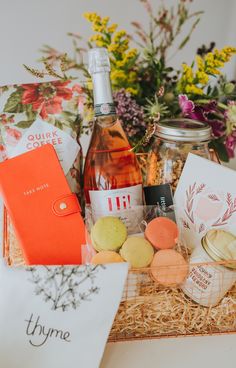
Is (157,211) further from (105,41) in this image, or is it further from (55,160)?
(105,41)

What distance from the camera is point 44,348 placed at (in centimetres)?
54

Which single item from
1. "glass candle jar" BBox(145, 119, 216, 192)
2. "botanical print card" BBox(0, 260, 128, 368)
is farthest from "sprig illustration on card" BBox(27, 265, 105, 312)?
"glass candle jar" BBox(145, 119, 216, 192)

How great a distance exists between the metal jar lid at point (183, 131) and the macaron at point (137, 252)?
0.79 feet

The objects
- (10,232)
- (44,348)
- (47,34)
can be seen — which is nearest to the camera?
(44,348)

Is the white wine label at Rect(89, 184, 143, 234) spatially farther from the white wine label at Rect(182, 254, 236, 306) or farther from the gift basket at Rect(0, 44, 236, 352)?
the white wine label at Rect(182, 254, 236, 306)

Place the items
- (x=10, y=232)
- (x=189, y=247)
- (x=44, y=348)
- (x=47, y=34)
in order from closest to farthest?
(x=44, y=348) → (x=189, y=247) → (x=10, y=232) → (x=47, y=34)

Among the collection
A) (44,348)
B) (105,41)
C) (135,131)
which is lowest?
(44,348)

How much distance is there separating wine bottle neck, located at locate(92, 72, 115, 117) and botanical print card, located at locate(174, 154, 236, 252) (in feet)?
0.65

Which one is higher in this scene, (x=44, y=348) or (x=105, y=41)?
(x=105, y=41)

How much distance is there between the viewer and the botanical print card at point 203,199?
70 centimetres

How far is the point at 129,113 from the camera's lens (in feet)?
3.00

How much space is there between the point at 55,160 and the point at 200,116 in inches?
14.9

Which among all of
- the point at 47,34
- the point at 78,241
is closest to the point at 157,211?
the point at 78,241

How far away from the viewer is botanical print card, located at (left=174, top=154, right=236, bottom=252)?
702 mm
